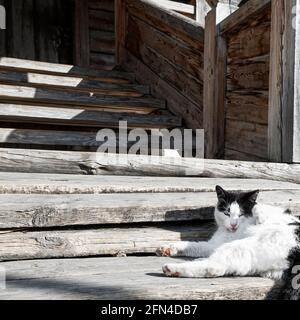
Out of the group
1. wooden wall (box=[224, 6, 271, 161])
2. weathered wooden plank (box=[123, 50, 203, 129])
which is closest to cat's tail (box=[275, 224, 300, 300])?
wooden wall (box=[224, 6, 271, 161])

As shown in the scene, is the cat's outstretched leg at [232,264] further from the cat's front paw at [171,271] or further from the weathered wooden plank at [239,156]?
the weathered wooden plank at [239,156]

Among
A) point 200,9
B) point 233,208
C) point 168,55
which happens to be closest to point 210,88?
point 168,55

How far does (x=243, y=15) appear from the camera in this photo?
3.34m

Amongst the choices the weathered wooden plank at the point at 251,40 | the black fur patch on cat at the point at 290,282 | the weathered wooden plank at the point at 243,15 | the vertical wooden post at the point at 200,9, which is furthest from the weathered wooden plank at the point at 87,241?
the vertical wooden post at the point at 200,9

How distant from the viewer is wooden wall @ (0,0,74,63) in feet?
23.9

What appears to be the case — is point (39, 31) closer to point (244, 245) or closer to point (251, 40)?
point (251, 40)

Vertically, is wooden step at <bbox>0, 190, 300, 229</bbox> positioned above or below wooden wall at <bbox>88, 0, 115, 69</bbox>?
below

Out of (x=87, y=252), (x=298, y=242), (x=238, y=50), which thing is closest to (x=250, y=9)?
(x=238, y=50)

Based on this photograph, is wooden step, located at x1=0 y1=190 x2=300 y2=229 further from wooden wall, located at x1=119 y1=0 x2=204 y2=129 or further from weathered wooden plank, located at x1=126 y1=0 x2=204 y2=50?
weathered wooden plank, located at x1=126 y1=0 x2=204 y2=50

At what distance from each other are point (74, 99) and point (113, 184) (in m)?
2.35

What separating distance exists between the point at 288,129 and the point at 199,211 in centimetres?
118

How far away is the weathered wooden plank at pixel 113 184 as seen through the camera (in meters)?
2.04

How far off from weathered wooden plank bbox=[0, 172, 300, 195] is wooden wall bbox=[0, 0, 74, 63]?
561 centimetres

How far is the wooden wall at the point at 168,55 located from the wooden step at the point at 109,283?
2740 millimetres
